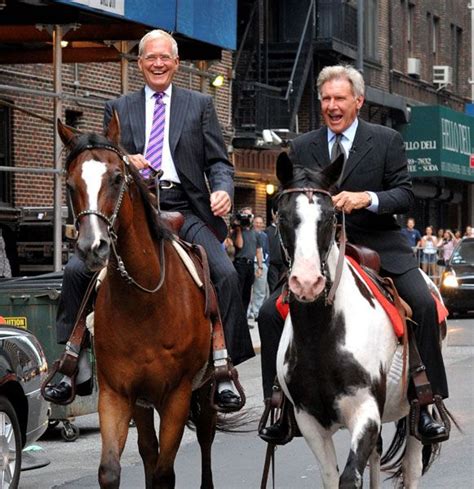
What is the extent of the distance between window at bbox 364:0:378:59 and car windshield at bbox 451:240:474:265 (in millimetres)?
13406

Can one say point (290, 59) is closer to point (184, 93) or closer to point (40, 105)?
point (40, 105)

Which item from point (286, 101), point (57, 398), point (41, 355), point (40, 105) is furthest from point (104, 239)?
point (286, 101)

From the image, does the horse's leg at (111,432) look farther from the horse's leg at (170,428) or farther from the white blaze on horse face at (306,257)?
the white blaze on horse face at (306,257)

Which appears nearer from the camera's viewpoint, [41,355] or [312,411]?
[312,411]

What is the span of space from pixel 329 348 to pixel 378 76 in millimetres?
40597

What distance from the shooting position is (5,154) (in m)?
25.4

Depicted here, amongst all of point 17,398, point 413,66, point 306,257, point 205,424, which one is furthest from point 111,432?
point 413,66

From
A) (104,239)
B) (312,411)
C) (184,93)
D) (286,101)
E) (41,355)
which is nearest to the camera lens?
(104,239)

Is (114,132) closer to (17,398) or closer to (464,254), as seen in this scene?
(17,398)

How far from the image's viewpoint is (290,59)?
132 ft

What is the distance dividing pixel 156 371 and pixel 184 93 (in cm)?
193

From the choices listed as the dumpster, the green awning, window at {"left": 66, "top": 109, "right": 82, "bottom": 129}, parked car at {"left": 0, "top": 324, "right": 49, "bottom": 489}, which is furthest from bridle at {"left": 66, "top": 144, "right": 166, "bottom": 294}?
the green awning

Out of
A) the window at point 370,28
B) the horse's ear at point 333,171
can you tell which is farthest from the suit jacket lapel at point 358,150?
the window at point 370,28

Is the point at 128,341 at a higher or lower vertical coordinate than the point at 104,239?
lower
